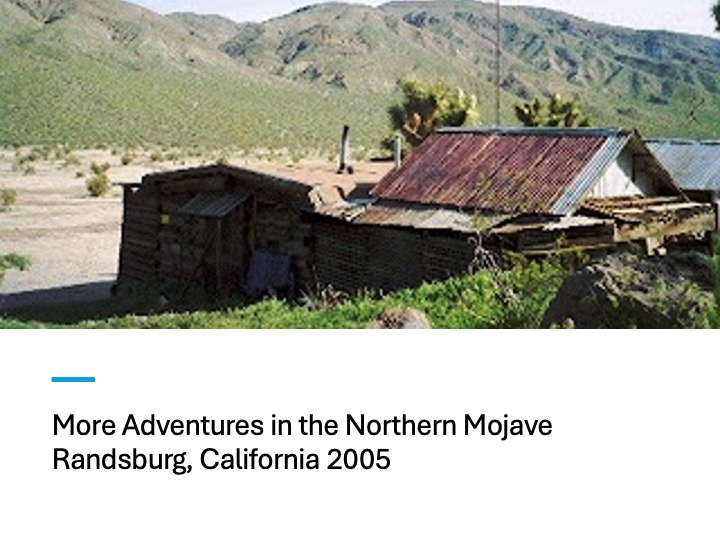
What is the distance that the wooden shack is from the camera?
19172 millimetres

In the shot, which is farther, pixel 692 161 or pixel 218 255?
pixel 692 161

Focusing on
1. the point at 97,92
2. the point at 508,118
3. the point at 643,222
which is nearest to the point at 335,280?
the point at 643,222

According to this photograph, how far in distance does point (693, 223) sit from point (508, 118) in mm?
71080

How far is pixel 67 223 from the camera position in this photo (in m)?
32.6

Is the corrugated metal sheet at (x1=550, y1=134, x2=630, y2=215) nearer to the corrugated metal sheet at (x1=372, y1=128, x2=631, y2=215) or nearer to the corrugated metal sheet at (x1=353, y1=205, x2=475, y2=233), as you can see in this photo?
the corrugated metal sheet at (x1=372, y1=128, x2=631, y2=215)

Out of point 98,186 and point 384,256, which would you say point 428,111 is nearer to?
point 98,186

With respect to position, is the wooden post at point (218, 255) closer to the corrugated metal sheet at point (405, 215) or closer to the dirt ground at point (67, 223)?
the dirt ground at point (67, 223)

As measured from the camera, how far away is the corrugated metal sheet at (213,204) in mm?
19484

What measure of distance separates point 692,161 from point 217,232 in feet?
33.1

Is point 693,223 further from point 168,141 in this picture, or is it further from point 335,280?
point 168,141

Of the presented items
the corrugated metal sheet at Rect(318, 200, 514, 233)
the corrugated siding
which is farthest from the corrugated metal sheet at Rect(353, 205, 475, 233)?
the corrugated siding

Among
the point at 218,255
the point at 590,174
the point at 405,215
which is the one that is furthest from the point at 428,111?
the point at 590,174

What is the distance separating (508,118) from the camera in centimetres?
8750
